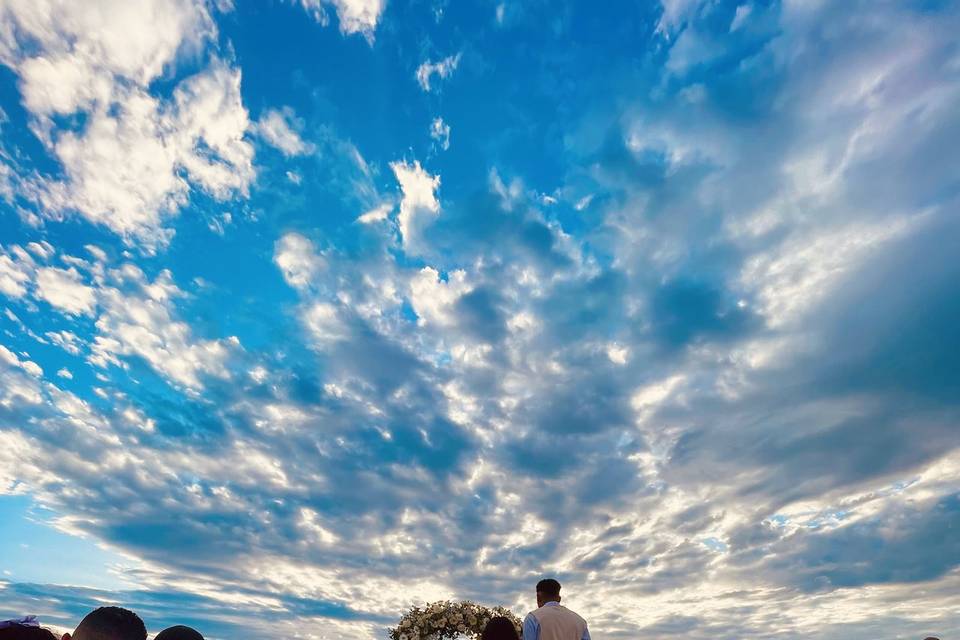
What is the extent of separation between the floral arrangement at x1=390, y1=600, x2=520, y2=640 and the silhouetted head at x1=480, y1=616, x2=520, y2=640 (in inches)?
558

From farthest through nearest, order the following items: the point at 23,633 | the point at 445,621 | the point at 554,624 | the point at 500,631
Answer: the point at 445,621 → the point at 554,624 → the point at 500,631 → the point at 23,633

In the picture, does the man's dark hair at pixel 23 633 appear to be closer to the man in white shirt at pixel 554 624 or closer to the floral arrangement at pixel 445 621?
the man in white shirt at pixel 554 624

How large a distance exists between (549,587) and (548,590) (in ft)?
0.22

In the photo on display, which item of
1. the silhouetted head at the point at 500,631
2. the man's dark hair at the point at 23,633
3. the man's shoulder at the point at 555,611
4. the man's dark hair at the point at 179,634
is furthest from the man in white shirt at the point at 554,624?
the man's dark hair at the point at 23,633

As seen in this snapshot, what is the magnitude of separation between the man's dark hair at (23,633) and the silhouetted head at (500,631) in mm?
5557

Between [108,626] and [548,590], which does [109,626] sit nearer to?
[108,626]

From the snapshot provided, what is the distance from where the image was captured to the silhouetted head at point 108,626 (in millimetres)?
6402

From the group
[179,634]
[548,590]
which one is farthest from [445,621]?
[179,634]

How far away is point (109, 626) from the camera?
6.47 m

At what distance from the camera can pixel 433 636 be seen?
22.9 m

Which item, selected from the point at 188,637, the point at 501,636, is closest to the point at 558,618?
the point at 501,636

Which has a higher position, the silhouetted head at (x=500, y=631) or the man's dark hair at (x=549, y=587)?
the man's dark hair at (x=549, y=587)

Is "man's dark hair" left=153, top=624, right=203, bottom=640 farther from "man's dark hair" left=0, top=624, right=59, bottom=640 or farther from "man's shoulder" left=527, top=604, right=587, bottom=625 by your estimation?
"man's shoulder" left=527, top=604, right=587, bottom=625

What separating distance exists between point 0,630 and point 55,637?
1.73ft
